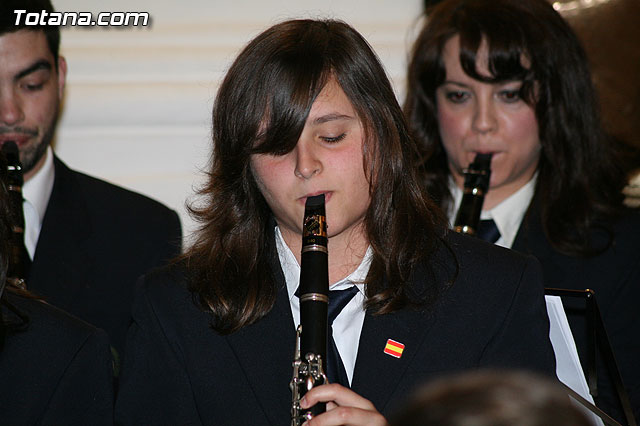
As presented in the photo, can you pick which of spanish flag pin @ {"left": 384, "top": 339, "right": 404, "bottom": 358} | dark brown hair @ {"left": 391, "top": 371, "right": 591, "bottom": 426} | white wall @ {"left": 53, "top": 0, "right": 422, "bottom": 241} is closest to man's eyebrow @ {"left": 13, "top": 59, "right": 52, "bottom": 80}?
white wall @ {"left": 53, "top": 0, "right": 422, "bottom": 241}

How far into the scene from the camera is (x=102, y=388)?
1816 millimetres

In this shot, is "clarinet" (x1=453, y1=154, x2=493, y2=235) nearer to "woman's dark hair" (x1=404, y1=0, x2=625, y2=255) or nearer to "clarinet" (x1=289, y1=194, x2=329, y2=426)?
"woman's dark hair" (x1=404, y1=0, x2=625, y2=255)

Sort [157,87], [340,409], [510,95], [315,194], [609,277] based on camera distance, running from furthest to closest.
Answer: [157,87] < [510,95] < [609,277] < [315,194] < [340,409]

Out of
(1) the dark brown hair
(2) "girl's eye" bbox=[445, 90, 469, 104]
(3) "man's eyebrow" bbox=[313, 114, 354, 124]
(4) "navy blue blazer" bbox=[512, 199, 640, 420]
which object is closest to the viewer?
(1) the dark brown hair

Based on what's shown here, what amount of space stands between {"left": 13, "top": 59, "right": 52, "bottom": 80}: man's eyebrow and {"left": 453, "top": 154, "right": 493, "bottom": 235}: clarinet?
1.30 m

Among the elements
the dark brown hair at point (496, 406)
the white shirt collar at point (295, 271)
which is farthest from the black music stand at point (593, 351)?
the dark brown hair at point (496, 406)

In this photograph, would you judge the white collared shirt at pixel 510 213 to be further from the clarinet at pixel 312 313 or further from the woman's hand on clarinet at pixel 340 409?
the woman's hand on clarinet at pixel 340 409

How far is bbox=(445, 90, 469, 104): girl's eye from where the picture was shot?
110 inches

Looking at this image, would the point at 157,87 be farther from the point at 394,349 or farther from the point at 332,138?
the point at 394,349

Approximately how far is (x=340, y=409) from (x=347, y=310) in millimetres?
415

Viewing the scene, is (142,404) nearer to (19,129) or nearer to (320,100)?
(320,100)

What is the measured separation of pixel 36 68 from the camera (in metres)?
2.62

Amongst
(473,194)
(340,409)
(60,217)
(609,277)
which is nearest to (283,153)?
(340,409)

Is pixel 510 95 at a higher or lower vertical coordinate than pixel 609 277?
higher
